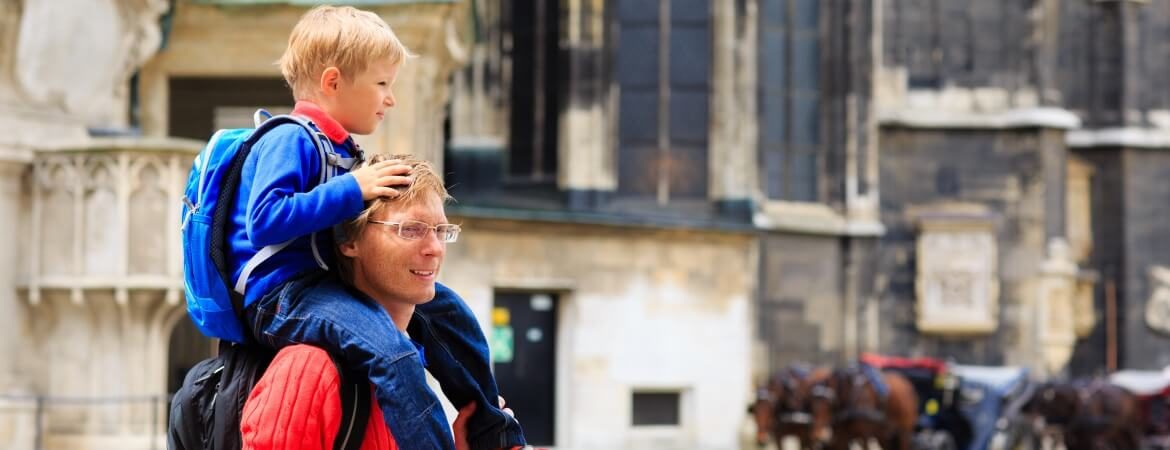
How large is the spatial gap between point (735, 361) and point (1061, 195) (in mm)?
10065

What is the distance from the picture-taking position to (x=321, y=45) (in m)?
3.43

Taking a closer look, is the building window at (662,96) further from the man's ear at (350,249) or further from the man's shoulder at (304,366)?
the man's shoulder at (304,366)

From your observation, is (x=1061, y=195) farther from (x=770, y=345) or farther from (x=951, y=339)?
(x=770, y=345)

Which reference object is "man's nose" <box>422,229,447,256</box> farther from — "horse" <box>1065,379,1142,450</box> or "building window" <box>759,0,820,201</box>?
"building window" <box>759,0,820,201</box>

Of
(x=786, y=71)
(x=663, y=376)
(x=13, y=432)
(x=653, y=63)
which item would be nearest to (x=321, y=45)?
(x=13, y=432)

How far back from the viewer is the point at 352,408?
331cm

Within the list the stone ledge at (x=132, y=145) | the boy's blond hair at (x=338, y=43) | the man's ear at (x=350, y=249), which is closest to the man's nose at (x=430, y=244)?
the man's ear at (x=350, y=249)

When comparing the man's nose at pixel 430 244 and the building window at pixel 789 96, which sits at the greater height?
the building window at pixel 789 96

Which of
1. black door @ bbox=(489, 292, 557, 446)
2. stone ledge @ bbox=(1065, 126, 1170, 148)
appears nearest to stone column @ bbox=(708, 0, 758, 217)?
black door @ bbox=(489, 292, 557, 446)

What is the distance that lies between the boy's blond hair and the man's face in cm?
29

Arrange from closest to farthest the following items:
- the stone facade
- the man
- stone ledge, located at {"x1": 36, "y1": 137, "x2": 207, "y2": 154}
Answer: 1. the man
2. stone ledge, located at {"x1": 36, "y1": 137, "x2": 207, "y2": 154}
3. the stone facade

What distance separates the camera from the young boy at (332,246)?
3.26 metres

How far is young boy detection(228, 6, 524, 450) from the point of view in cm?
326

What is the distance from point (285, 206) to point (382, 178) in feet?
0.58
